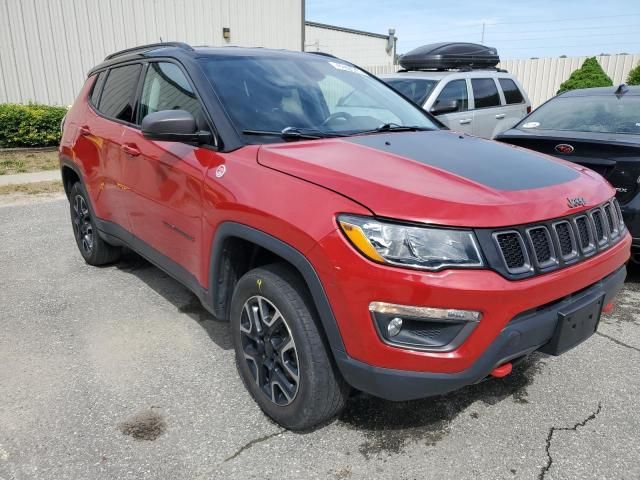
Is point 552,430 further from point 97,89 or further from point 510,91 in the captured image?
point 510,91

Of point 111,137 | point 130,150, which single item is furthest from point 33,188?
Answer: point 130,150

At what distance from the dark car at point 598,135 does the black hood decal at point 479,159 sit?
150cm

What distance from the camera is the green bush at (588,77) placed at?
A: 14055 millimetres

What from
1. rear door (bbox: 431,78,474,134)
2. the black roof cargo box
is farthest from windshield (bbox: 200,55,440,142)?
the black roof cargo box

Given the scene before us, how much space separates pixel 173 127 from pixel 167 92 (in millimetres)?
779

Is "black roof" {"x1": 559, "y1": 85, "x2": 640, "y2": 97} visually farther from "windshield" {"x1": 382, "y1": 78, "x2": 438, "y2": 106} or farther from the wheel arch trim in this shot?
the wheel arch trim

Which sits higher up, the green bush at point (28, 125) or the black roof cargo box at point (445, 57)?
the black roof cargo box at point (445, 57)

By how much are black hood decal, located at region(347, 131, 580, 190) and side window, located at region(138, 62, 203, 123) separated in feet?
3.20

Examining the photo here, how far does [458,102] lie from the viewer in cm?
792

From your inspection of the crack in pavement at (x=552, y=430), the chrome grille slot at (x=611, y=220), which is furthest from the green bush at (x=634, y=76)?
the crack in pavement at (x=552, y=430)

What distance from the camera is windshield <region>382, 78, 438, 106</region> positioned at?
7516 mm

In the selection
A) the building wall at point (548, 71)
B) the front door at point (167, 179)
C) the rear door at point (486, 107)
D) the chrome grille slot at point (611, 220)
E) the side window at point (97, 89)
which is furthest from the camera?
the building wall at point (548, 71)

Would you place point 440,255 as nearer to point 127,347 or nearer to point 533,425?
point 533,425

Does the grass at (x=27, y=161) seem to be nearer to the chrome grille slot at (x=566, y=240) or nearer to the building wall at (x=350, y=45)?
the chrome grille slot at (x=566, y=240)
